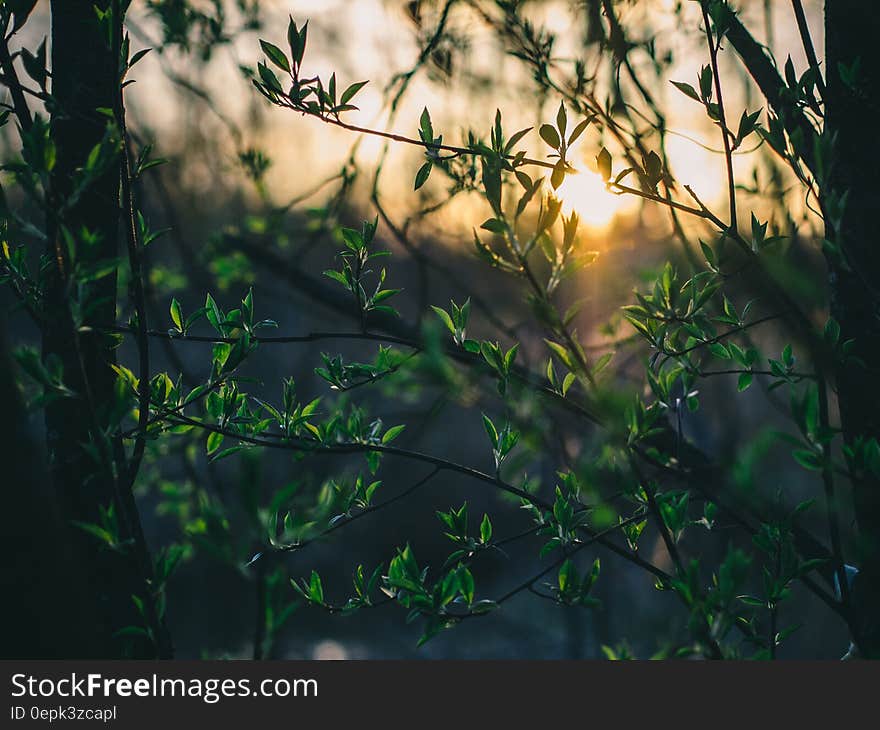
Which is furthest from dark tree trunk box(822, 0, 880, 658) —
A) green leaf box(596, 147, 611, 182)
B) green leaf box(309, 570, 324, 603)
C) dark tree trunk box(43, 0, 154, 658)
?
dark tree trunk box(43, 0, 154, 658)

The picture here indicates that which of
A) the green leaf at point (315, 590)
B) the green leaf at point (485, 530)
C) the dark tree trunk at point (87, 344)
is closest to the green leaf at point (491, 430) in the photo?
the green leaf at point (485, 530)

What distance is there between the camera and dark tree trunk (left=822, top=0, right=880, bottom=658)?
1.58 meters

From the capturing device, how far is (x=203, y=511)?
3.01ft

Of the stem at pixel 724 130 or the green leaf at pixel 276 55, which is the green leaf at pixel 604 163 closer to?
the stem at pixel 724 130

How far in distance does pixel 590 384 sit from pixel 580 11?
6.25 ft

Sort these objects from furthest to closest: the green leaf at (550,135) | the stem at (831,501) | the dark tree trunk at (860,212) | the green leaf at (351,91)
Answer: the dark tree trunk at (860,212) < the green leaf at (351,91) < the green leaf at (550,135) < the stem at (831,501)

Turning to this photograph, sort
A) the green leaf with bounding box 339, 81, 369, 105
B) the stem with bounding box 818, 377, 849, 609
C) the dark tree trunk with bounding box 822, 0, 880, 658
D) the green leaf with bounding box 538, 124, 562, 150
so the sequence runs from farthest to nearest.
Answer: the dark tree trunk with bounding box 822, 0, 880, 658
the green leaf with bounding box 339, 81, 369, 105
the green leaf with bounding box 538, 124, 562, 150
the stem with bounding box 818, 377, 849, 609

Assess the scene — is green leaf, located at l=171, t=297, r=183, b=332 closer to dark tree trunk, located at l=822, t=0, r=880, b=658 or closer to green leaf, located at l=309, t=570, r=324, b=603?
green leaf, located at l=309, t=570, r=324, b=603

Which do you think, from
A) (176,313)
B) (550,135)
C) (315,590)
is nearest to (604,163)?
(550,135)

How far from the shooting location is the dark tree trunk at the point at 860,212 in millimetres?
1580

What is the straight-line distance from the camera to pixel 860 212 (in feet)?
5.31

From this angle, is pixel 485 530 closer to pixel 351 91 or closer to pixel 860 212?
pixel 351 91

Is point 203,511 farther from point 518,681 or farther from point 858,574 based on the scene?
point 858,574

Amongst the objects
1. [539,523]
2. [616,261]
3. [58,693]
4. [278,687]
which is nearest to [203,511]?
[278,687]
